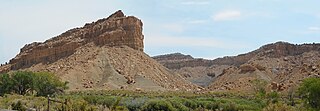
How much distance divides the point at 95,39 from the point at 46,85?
40904 millimetres

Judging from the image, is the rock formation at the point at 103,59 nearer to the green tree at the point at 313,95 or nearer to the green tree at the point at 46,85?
the green tree at the point at 46,85

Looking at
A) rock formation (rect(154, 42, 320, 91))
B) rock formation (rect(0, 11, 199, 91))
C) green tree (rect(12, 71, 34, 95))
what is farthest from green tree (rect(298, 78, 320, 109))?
rock formation (rect(0, 11, 199, 91))

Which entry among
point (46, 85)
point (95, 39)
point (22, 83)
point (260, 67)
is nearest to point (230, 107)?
point (46, 85)

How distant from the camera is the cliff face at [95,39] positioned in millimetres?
101688

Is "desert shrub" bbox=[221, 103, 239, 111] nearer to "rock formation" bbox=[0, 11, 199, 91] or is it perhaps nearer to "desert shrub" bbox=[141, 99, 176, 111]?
"desert shrub" bbox=[141, 99, 176, 111]

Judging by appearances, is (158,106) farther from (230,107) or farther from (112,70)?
(112,70)

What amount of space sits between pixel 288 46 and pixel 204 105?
327 feet

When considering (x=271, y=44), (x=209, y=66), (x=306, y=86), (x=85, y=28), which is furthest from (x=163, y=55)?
(x=306, y=86)

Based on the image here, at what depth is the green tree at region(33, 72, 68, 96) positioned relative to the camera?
61.0 metres

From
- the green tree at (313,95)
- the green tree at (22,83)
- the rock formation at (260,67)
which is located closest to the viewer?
the green tree at (313,95)

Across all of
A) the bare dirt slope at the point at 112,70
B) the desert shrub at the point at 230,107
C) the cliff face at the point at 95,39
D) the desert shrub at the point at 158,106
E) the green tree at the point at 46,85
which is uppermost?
the cliff face at the point at 95,39

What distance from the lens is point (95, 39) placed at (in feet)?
338

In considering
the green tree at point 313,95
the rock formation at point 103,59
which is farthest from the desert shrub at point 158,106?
the rock formation at point 103,59

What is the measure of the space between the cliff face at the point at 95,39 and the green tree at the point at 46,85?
3586 centimetres
